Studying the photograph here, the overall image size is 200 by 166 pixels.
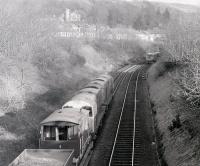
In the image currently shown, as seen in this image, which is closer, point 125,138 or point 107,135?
point 125,138

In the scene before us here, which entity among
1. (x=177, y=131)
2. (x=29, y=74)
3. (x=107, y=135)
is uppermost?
(x=29, y=74)

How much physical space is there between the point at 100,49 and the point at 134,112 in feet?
191

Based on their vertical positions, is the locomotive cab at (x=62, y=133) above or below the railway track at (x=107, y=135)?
above

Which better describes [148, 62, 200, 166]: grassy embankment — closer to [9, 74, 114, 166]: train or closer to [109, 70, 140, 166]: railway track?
[109, 70, 140, 166]: railway track

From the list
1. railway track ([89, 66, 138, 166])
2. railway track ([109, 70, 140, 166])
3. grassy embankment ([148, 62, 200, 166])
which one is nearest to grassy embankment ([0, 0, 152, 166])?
railway track ([89, 66, 138, 166])

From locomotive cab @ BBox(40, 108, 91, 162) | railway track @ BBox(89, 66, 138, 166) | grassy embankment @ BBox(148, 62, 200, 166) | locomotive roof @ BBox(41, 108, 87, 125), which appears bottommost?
railway track @ BBox(89, 66, 138, 166)

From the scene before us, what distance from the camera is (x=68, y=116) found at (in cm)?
1978

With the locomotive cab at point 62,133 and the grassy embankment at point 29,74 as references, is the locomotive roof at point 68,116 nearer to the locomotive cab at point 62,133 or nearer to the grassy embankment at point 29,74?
the locomotive cab at point 62,133

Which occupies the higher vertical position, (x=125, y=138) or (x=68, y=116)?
(x=68, y=116)

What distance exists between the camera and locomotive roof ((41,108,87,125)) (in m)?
19.1

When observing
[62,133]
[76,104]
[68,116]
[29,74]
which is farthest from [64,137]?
[29,74]

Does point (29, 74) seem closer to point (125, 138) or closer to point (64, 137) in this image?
point (125, 138)

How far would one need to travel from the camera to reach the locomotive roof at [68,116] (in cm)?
1909

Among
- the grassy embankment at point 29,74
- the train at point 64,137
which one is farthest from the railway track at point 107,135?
the grassy embankment at point 29,74
